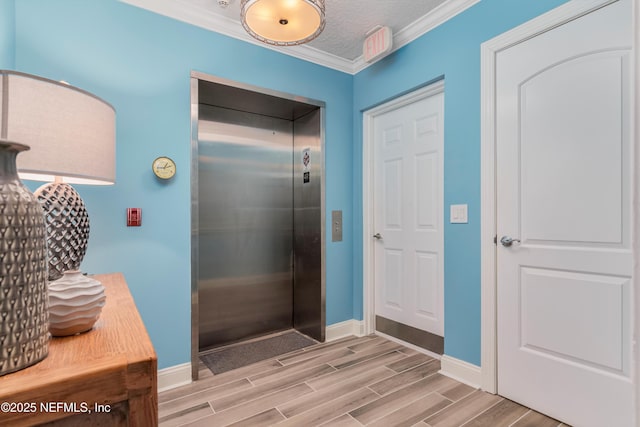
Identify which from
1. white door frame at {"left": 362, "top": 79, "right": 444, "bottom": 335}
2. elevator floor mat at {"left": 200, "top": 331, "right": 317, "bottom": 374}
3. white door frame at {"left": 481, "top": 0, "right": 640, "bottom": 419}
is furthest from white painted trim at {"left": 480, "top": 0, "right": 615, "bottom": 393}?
elevator floor mat at {"left": 200, "top": 331, "right": 317, "bottom": 374}

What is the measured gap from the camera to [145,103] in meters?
2.09

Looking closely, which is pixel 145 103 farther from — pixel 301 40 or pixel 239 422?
pixel 239 422

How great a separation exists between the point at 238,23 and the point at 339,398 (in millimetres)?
2712

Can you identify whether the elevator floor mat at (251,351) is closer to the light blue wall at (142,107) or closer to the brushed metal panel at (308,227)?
the brushed metal panel at (308,227)

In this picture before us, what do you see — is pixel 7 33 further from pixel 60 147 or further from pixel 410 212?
pixel 410 212

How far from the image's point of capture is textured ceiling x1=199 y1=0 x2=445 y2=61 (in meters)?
2.23

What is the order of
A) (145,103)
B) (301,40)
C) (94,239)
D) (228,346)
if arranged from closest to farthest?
(301,40), (94,239), (145,103), (228,346)

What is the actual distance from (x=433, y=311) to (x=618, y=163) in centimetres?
155

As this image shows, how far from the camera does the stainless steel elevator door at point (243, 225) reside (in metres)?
2.75

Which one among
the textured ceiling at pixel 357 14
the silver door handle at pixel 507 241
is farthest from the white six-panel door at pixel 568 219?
the textured ceiling at pixel 357 14

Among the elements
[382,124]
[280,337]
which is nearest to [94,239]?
[280,337]

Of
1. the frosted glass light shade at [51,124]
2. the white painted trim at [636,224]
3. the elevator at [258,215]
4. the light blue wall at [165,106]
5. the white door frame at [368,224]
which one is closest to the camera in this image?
the white painted trim at [636,224]

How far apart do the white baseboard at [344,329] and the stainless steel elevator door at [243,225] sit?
0.49 meters

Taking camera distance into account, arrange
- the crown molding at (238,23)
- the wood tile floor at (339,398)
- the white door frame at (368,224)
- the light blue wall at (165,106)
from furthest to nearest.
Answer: the white door frame at (368,224) < the crown molding at (238,23) < the light blue wall at (165,106) < the wood tile floor at (339,398)
